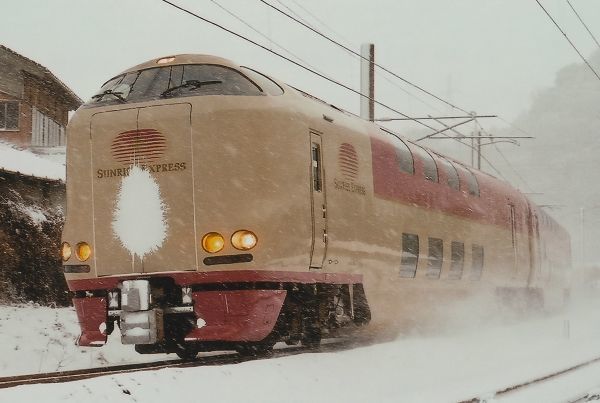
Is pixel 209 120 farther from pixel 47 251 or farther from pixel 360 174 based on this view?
pixel 47 251

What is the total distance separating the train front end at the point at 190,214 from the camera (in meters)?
8.48

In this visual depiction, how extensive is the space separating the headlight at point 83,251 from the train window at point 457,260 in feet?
23.3

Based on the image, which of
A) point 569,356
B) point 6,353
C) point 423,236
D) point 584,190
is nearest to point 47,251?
point 6,353

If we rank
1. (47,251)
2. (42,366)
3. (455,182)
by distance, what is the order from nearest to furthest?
1. (42,366)
2. (455,182)
3. (47,251)

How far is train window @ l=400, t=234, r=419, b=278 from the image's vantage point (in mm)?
12062

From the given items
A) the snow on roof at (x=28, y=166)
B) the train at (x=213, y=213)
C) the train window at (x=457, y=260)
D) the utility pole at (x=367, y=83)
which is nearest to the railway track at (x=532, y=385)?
the train at (x=213, y=213)

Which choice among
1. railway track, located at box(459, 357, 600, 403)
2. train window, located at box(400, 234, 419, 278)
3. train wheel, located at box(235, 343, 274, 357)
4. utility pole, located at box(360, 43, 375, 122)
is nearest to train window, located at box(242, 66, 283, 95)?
train wheel, located at box(235, 343, 274, 357)

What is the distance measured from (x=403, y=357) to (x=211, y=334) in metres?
2.98

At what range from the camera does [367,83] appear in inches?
793

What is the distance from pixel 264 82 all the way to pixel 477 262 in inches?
305

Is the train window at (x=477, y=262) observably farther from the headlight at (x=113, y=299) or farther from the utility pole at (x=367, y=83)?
the headlight at (x=113, y=299)

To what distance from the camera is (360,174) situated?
35.1 ft

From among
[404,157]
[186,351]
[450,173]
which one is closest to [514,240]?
[450,173]

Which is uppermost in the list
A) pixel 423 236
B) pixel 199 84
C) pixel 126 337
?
pixel 199 84
